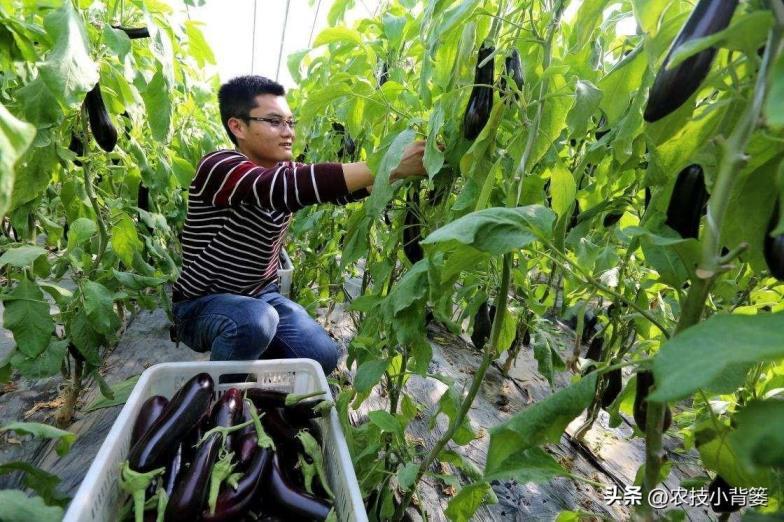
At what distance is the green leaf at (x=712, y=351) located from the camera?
11.7 inches

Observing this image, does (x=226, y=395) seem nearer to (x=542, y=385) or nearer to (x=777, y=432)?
(x=777, y=432)

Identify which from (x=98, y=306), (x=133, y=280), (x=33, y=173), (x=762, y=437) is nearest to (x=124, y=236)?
(x=133, y=280)

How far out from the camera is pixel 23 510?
1.99 feet

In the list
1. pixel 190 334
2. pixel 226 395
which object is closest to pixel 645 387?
pixel 226 395

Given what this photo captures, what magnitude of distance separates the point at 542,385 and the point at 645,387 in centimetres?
182

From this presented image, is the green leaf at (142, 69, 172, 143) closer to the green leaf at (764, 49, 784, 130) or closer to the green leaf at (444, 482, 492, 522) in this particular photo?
the green leaf at (444, 482, 492, 522)

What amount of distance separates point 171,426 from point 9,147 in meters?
0.78

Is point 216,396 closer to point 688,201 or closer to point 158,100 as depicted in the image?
point 158,100

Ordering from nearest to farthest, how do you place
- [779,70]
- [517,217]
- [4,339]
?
1. [779,70]
2. [517,217]
3. [4,339]

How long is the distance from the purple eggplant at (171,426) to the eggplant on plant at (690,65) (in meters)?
1.00

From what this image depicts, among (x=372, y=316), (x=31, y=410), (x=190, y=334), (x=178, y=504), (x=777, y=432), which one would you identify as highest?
(x=777, y=432)

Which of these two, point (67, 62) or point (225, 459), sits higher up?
point (67, 62)

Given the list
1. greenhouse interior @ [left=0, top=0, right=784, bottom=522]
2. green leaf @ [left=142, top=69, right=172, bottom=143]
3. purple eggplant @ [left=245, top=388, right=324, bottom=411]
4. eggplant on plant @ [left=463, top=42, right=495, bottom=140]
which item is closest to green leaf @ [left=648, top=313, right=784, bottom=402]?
greenhouse interior @ [left=0, top=0, right=784, bottom=522]

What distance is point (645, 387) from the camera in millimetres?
671
